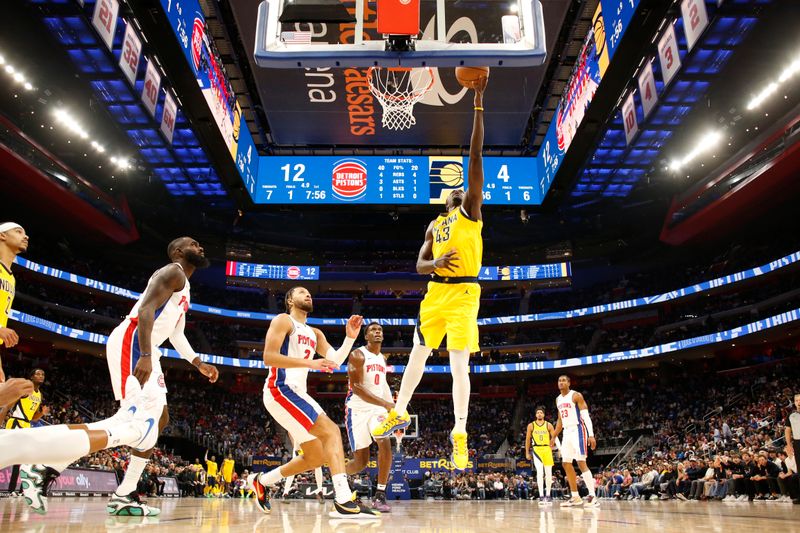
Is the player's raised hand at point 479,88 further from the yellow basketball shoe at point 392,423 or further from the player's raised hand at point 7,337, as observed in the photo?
the player's raised hand at point 7,337

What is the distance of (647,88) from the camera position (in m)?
14.1

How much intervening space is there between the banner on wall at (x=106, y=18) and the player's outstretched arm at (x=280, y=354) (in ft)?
30.0

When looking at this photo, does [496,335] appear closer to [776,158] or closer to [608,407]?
[608,407]

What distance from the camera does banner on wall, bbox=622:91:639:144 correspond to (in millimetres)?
15133

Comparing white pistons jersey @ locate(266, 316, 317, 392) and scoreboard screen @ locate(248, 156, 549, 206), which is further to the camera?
scoreboard screen @ locate(248, 156, 549, 206)

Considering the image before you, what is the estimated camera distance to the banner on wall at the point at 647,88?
548 inches

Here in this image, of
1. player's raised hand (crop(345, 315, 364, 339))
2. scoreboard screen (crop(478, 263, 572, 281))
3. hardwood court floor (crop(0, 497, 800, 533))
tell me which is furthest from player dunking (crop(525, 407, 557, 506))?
scoreboard screen (crop(478, 263, 572, 281))

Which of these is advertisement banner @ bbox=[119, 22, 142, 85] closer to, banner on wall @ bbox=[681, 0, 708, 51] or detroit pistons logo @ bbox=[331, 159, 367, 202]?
detroit pistons logo @ bbox=[331, 159, 367, 202]

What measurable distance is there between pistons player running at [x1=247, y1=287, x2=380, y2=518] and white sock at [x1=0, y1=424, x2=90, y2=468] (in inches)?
71.0

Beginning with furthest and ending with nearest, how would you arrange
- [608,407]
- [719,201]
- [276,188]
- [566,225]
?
[566,225] < [608,407] < [719,201] < [276,188]

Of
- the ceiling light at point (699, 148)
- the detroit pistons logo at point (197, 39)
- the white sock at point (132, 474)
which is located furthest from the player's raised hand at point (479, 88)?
the ceiling light at point (699, 148)

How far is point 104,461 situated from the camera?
54.4 feet

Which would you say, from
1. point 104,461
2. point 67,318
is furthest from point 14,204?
point 104,461

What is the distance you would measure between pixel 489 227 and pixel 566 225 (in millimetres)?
4333
